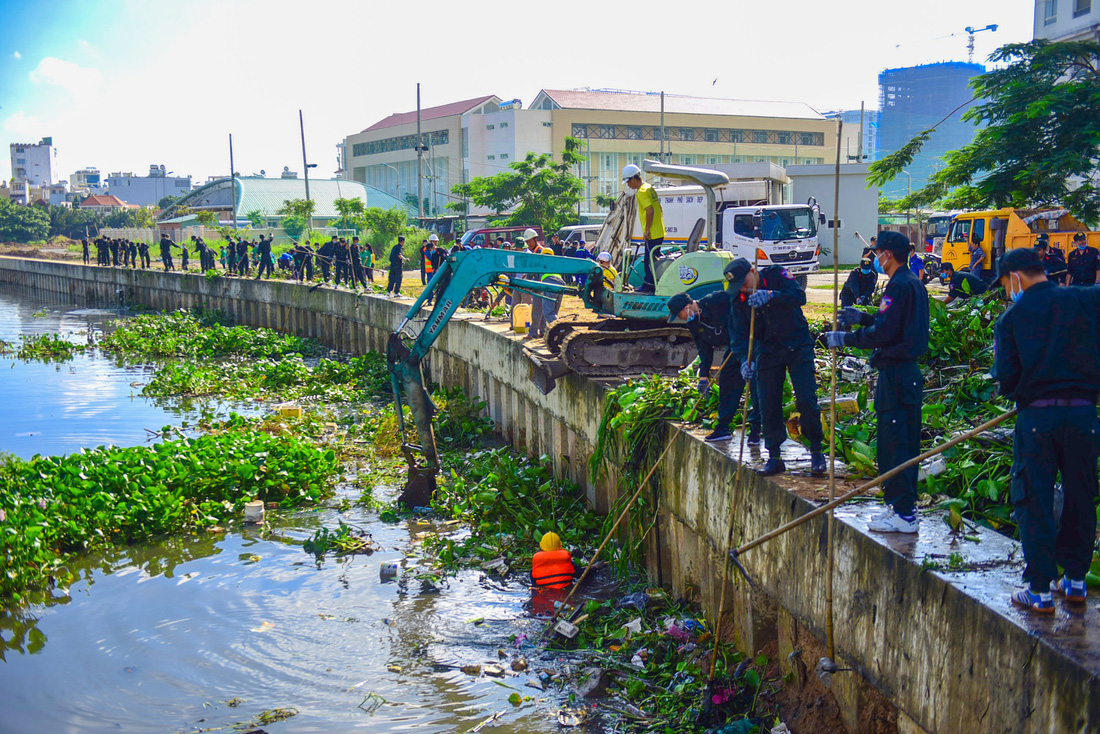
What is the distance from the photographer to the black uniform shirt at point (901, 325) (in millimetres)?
5145

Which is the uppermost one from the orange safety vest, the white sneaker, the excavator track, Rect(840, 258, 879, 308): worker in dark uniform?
Rect(840, 258, 879, 308): worker in dark uniform

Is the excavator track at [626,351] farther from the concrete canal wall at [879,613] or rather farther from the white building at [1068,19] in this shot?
the white building at [1068,19]

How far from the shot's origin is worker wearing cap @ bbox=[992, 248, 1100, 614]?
4070 millimetres

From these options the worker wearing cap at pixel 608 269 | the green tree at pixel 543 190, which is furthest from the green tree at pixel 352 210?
the worker wearing cap at pixel 608 269

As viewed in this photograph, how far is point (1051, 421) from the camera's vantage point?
13.5ft

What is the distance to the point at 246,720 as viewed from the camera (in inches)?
275

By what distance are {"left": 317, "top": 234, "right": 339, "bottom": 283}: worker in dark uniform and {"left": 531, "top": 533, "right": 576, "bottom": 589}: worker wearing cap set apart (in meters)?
22.0

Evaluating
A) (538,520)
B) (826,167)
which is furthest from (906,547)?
(826,167)

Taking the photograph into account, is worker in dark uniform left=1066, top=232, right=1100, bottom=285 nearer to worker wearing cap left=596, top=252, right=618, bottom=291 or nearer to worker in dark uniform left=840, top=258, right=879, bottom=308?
worker in dark uniform left=840, top=258, right=879, bottom=308

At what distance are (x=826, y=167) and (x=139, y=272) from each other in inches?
1283

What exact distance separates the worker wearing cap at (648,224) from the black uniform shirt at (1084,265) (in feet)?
25.9

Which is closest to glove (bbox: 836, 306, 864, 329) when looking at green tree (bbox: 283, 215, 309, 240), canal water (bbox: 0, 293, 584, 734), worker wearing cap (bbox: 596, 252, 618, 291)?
canal water (bbox: 0, 293, 584, 734)

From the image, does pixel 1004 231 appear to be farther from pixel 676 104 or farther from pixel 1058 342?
pixel 676 104

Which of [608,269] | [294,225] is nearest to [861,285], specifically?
[608,269]
